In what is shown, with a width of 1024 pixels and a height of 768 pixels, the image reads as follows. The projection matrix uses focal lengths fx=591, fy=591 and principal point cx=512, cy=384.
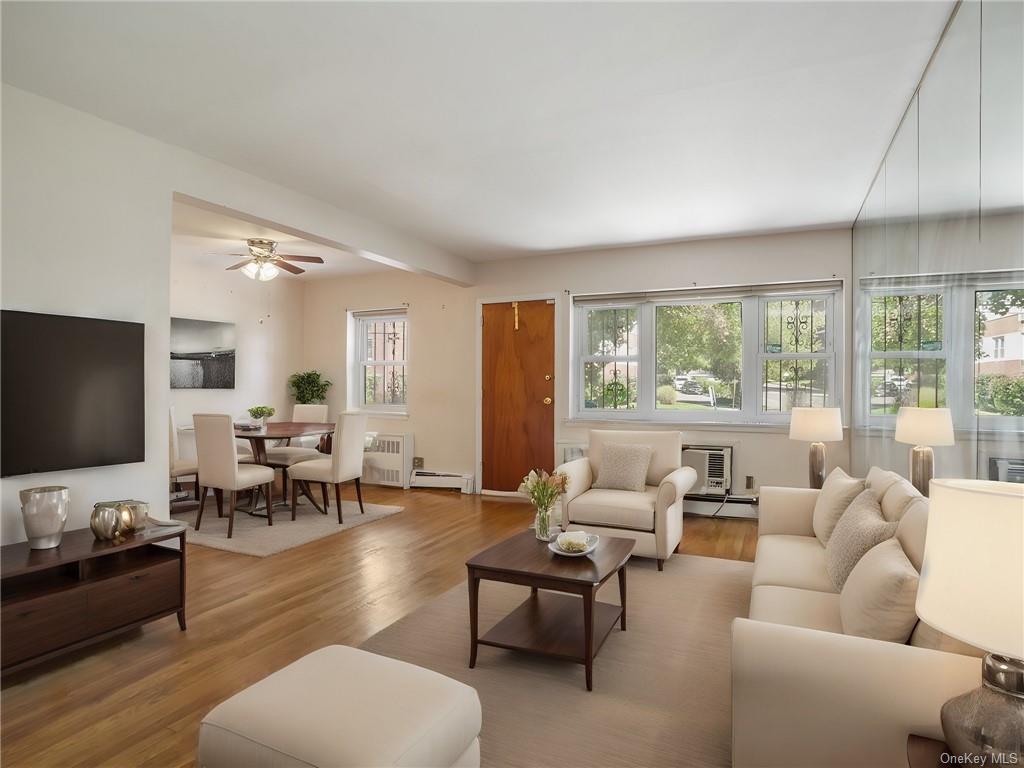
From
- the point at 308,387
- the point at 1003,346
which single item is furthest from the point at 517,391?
the point at 1003,346

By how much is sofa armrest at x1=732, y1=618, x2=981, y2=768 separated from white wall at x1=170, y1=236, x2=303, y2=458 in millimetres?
5809

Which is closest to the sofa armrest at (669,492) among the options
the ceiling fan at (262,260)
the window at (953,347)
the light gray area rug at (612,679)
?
the light gray area rug at (612,679)

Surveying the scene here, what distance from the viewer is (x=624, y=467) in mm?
4570

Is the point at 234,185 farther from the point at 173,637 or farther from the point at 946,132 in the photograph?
the point at 946,132

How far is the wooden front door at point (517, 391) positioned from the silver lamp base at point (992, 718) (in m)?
5.10

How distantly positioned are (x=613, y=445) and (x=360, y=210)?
2744mm

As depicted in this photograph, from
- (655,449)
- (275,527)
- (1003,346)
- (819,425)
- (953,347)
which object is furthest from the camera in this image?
(275,527)

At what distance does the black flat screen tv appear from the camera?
267 centimetres

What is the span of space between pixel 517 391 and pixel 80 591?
4456 millimetres

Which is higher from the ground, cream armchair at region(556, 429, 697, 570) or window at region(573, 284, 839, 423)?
window at region(573, 284, 839, 423)

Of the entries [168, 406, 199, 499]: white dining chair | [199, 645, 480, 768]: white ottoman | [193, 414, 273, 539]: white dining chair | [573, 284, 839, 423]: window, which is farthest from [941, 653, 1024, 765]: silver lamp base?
[168, 406, 199, 499]: white dining chair

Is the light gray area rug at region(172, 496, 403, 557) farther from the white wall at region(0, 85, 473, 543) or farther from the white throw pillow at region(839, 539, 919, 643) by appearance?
the white throw pillow at region(839, 539, 919, 643)

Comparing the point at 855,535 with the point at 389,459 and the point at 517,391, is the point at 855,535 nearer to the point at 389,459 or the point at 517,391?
the point at 517,391

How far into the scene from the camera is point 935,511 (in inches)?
49.0
